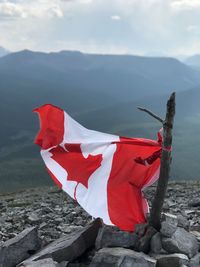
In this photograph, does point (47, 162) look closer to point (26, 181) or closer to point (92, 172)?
point (92, 172)

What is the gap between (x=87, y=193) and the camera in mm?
14594

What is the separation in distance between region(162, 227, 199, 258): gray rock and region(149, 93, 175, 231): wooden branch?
0.57m

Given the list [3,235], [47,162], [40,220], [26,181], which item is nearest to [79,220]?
[40,220]

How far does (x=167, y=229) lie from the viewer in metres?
13.8

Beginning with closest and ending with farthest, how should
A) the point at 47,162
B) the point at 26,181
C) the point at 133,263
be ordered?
the point at 133,263
the point at 47,162
the point at 26,181

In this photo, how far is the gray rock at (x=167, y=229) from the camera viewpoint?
13734 millimetres

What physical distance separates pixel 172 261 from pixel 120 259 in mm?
1389

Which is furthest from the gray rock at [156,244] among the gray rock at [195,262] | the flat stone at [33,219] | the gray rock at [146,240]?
the flat stone at [33,219]

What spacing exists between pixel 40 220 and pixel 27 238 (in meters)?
11.0

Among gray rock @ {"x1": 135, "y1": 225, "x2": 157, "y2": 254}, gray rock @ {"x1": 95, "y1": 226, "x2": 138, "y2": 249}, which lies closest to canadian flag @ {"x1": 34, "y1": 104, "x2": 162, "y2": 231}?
gray rock @ {"x1": 95, "y1": 226, "x2": 138, "y2": 249}

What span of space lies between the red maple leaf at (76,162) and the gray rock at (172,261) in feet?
11.0

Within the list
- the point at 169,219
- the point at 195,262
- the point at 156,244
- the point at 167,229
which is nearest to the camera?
the point at 195,262

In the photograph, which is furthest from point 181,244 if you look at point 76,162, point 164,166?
point 76,162

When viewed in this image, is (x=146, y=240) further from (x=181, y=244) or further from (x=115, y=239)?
(x=181, y=244)
